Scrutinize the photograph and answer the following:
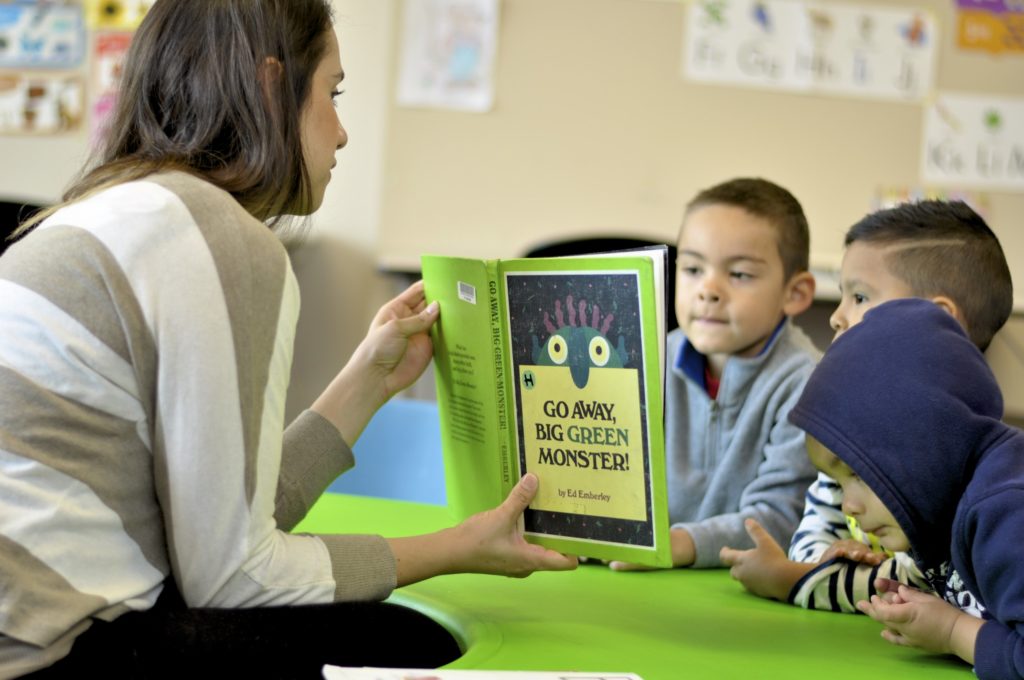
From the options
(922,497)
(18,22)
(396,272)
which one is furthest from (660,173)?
(922,497)

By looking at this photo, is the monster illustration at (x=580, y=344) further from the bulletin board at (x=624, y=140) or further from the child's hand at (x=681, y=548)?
the bulletin board at (x=624, y=140)

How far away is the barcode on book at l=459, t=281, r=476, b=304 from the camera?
1.09 meters

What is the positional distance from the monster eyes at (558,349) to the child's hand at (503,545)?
0.11m

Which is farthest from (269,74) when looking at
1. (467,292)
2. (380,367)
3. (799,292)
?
(799,292)

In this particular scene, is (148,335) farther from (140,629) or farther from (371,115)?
(371,115)

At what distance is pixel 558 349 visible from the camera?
3.34 ft

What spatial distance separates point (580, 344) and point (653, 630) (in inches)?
9.9

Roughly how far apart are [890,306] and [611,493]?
0.29 metres

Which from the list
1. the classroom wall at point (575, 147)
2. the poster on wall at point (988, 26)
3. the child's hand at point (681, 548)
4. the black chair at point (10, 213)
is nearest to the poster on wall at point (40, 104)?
the black chair at point (10, 213)

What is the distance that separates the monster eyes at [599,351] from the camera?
981 millimetres

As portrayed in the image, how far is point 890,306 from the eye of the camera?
3.28 feet

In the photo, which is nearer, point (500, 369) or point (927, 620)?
point (927, 620)

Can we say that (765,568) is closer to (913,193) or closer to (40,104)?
(913,193)

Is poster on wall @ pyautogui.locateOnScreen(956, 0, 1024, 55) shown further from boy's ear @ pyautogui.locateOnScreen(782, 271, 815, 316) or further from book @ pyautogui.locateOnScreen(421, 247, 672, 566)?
book @ pyautogui.locateOnScreen(421, 247, 672, 566)
